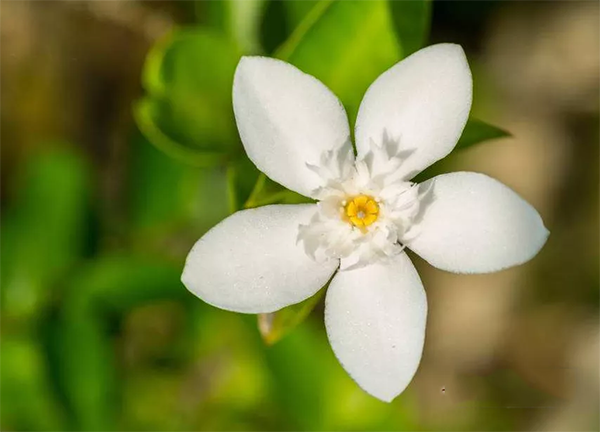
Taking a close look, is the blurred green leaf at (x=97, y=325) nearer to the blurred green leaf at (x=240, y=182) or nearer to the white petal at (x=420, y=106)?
the blurred green leaf at (x=240, y=182)

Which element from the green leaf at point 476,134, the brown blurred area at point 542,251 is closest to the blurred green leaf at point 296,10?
the green leaf at point 476,134

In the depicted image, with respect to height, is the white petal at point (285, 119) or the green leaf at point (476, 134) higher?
the white petal at point (285, 119)

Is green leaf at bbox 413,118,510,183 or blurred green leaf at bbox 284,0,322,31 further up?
blurred green leaf at bbox 284,0,322,31

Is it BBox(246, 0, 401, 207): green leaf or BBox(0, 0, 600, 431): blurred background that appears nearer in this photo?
BBox(246, 0, 401, 207): green leaf

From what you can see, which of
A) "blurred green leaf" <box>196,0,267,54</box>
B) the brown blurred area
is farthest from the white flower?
the brown blurred area

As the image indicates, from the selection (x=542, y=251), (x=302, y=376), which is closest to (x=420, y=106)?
(x=302, y=376)

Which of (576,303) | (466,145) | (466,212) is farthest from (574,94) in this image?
(466,212)

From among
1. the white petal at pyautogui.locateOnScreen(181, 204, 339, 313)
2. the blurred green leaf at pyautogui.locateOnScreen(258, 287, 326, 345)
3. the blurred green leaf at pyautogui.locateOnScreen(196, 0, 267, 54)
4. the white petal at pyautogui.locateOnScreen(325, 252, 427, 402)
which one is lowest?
the blurred green leaf at pyautogui.locateOnScreen(258, 287, 326, 345)

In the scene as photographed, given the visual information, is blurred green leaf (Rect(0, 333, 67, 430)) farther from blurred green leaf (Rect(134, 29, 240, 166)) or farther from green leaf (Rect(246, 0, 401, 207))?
green leaf (Rect(246, 0, 401, 207))
